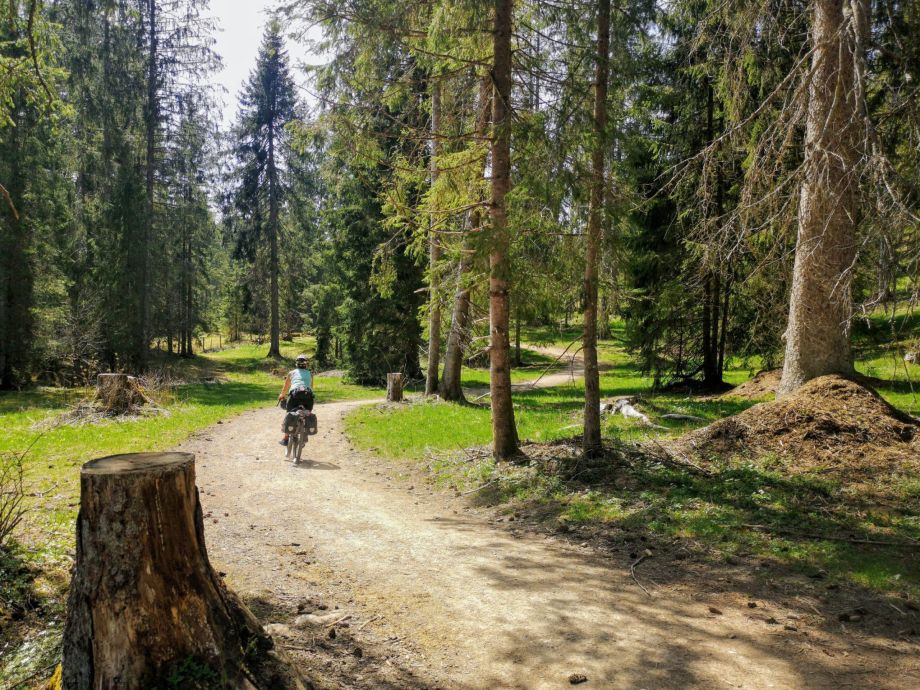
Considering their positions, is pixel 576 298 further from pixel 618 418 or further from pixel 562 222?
pixel 618 418

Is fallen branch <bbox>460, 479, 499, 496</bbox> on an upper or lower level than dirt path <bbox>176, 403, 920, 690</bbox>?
lower

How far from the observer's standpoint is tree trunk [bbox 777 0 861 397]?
25.0ft

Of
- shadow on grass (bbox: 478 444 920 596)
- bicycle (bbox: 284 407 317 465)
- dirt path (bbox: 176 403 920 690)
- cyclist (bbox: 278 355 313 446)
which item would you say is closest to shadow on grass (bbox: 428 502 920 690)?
dirt path (bbox: 176 403 920 690)

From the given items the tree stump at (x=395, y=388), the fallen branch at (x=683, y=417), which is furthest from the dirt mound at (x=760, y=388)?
the tree stump at (x=395, y=388)

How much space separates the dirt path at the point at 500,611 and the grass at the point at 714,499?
2.43 feet

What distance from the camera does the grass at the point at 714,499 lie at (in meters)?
5.33

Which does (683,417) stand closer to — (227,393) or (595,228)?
(595,228)

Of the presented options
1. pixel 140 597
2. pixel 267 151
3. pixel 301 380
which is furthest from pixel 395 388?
pixel 267 151

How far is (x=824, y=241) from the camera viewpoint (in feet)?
26.5

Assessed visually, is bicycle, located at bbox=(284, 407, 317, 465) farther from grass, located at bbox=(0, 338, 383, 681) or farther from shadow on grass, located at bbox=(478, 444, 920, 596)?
shadow on grass, located at bbox=(478, 444, 920, 596)

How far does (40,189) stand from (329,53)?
1762 cm

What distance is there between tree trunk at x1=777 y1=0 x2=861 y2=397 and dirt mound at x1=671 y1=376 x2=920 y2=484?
0.44 meters

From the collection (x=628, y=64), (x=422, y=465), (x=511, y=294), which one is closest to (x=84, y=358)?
(x=422, y=465)

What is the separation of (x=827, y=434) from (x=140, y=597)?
796 cm
